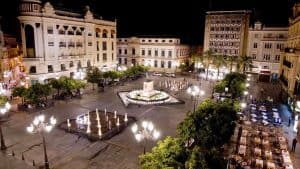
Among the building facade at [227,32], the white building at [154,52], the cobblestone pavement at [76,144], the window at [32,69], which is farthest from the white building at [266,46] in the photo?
the window at [32,69]

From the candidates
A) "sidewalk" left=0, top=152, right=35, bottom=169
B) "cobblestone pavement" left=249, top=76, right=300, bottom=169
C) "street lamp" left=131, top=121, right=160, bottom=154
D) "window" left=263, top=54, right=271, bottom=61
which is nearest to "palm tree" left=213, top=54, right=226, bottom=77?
"cobblestone pavement" left=249, top=76, right=300, bottom=169

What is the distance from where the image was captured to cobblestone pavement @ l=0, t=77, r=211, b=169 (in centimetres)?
1855

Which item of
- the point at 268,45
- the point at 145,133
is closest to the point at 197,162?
the point at 145,133

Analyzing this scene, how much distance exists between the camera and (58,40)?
46438 mm

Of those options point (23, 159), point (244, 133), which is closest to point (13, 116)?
point (23, 159)

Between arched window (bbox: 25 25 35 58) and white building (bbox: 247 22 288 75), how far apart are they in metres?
52.4

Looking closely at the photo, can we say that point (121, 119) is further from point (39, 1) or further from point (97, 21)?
point (97, 21)

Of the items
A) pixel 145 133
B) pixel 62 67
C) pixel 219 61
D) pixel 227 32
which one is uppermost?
pixel 227 32

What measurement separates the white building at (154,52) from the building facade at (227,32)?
9.36 metres

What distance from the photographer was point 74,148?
21.0 metres

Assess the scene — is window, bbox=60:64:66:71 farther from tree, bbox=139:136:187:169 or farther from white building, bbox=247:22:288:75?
white building, bbox=247:22:288:75

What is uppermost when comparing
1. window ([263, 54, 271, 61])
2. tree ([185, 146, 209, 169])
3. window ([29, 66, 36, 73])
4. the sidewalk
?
window ([263, 54, 271, 61])

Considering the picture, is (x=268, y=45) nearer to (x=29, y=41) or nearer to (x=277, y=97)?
(x=277, y=97)

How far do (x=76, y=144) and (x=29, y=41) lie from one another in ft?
99.3
